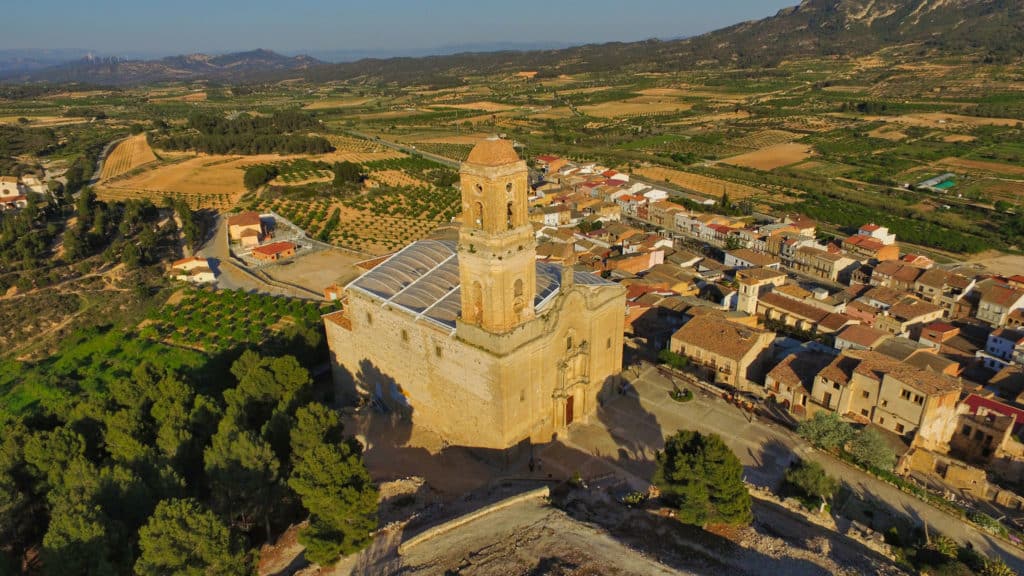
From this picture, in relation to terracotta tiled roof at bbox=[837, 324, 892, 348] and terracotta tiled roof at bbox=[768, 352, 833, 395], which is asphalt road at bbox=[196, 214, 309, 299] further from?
→ terracotta tiled roof at bbox=[837, 324, 892, 348]

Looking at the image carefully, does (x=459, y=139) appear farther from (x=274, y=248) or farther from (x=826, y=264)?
(x=826, y=264)

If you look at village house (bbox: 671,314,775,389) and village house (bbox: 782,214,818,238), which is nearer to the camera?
village house (bbox: 671,314,775,389)

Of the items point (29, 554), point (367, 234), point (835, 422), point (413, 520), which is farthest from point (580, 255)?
point (29, 554)

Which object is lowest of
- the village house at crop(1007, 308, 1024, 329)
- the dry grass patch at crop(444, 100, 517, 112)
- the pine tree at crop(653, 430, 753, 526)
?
the village house at crop(1007, 308, 1024, 329)

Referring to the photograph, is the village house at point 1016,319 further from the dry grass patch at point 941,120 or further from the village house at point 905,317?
the dry grass patch at point 941,120

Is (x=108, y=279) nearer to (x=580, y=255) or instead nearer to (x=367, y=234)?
(x=367, y=234)

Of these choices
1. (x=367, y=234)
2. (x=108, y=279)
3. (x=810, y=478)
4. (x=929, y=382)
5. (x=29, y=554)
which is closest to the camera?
(x=29, y=554)

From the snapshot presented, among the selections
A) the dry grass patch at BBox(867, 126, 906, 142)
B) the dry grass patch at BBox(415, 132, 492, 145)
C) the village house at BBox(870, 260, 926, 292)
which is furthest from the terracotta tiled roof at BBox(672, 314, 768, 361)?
the dry grass patch at BBox(867, 126, 906, 142)
